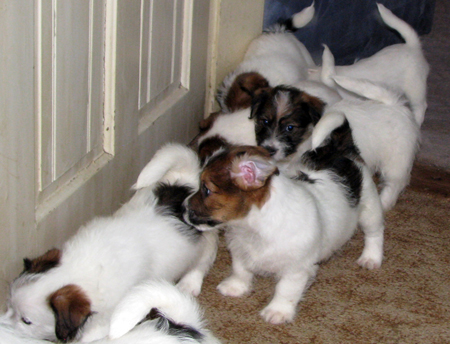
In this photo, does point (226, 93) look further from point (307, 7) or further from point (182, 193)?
point (182, 193)

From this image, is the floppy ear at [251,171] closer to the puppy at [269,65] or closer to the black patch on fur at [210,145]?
the black patch on fur at [210,145]

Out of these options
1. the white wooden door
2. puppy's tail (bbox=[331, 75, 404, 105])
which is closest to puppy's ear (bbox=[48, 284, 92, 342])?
the white wooden door

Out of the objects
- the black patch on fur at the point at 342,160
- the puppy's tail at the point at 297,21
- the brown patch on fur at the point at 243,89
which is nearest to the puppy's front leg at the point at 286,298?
the black patch on fur at the point at 342,160

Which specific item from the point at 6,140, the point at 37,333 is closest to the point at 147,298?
the point at 37,333

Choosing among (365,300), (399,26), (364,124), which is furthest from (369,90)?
(365,300)

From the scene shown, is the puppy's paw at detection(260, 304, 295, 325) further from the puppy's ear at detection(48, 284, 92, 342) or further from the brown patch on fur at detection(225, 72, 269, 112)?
the brown patch on fur at detection(225, 72, 269, 112)

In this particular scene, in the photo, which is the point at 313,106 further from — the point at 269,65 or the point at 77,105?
the point at 77,105
